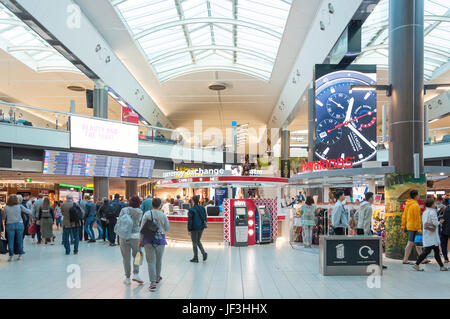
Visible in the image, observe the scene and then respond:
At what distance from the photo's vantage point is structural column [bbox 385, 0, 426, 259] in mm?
8508

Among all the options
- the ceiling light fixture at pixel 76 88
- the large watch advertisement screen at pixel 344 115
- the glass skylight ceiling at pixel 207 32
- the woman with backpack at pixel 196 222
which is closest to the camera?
the woman with backpack at pixel 196 222

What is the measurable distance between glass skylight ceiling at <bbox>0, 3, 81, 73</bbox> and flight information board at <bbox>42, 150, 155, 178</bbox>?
4.66 m

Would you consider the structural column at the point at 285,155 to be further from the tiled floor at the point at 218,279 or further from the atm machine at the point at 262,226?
the tiled floor at the point at 218,279

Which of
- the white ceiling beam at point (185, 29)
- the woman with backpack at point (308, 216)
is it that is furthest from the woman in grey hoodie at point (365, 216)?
the white ceiling beam at point (185, 29)

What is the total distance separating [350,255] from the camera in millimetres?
6910

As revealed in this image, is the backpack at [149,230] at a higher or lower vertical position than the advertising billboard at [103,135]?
lower

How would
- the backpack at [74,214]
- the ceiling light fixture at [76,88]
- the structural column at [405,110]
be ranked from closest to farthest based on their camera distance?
the structural column at [405,110] < the backpack at [74,214] < the ceiling light fixture at [76,88]

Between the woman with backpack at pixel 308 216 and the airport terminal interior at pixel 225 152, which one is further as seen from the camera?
the woman with backpack at pixel 308 216

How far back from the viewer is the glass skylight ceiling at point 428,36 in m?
13.6

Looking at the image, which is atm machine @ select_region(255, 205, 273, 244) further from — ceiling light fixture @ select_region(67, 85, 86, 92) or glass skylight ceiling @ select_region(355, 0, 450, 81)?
ceiling light fixture @ select_region(67, 85, 86, 92)

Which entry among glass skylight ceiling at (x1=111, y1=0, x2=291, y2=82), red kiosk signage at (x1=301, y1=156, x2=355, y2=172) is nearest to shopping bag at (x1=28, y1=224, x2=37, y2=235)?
glass skylight ceiling at (x1=111, y1=0, x2=291, y2=82)

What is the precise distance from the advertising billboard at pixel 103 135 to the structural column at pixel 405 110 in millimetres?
11445

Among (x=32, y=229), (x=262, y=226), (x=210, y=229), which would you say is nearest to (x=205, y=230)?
(x=210, y=229)

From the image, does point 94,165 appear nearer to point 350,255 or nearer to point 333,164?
point 333,164
